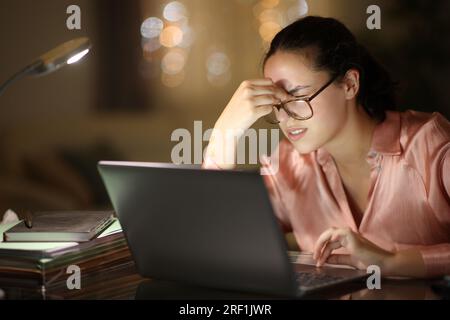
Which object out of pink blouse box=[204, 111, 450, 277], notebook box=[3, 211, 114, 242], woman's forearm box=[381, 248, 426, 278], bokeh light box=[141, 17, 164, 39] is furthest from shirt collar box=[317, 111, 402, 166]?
bokeh light box=[141, 17, 164, 39]

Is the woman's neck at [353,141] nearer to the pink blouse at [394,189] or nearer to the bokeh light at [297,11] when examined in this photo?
the pink blouse at [394,189]

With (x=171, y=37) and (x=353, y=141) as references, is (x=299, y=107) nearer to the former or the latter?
(x=353, y=141)

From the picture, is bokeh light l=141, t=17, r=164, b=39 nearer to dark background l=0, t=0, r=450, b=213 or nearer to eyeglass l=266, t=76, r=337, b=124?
dark background l=0, t=0, r=450, b=213

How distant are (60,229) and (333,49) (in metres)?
0.95

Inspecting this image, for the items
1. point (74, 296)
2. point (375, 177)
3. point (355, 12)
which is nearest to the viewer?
point (74, 296)

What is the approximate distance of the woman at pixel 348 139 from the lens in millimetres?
2041

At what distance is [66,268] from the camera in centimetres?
152

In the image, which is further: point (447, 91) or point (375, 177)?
point (447, 91)

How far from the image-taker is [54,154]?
9.00 feet

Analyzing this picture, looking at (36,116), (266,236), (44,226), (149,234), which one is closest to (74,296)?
(149,234)

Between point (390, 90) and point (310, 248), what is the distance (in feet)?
1.79

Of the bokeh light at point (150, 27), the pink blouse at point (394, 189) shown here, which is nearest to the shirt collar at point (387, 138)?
the pink blouse at point (394, 189)

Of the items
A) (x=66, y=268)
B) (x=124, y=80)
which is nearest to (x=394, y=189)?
(x=66, y=268)

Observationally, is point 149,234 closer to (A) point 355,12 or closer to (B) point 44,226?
(B) point 44,226
